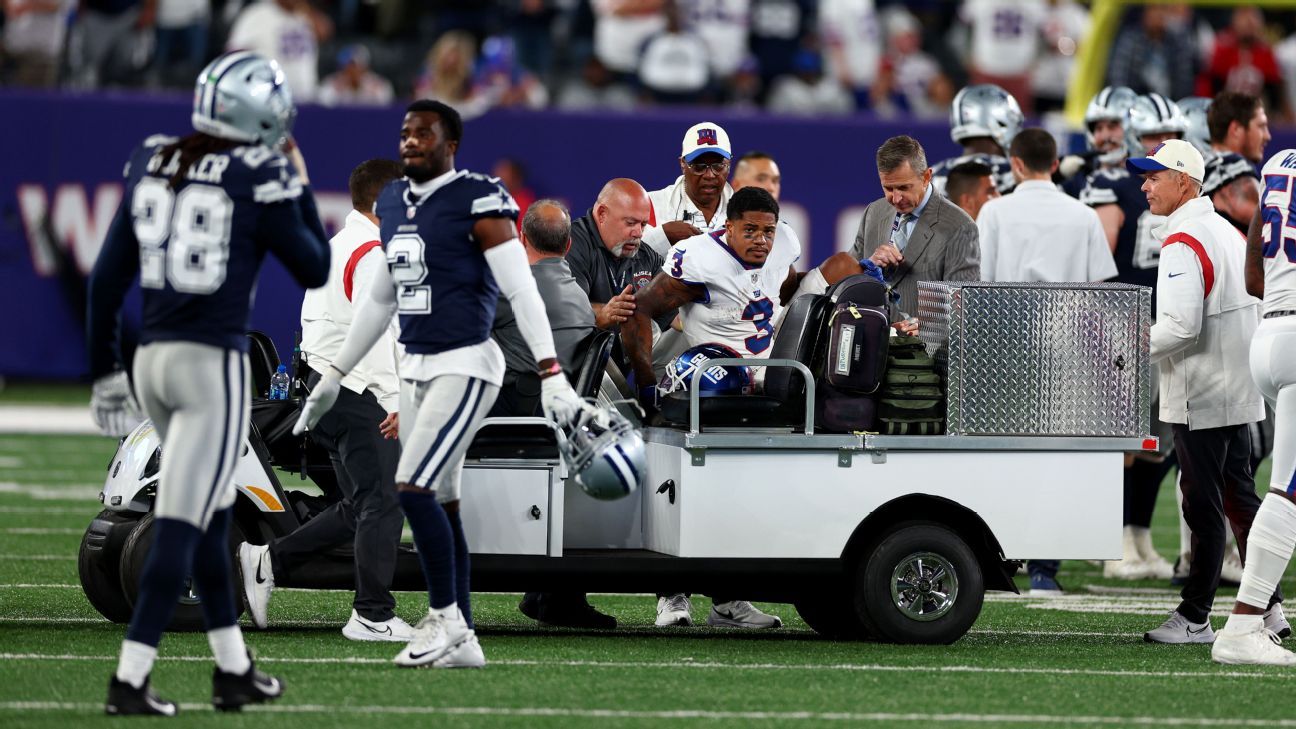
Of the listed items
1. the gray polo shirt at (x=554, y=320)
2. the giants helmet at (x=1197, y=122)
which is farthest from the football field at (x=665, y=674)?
the giants helmet at (x=1197, y=122)

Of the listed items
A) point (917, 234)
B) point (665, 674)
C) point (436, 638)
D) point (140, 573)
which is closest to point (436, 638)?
point (436, 638)

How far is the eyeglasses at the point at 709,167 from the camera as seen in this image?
8492 millimetres

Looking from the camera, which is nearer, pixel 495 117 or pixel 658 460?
pixel 658 460

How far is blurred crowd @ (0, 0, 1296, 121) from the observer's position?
55.5 feet

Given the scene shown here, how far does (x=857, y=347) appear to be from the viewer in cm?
700

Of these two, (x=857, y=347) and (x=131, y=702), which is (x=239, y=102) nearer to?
(x=131, y=702)

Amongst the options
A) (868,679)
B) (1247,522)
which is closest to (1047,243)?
(1247,522)

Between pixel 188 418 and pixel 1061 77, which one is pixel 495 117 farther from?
pixel 188 418

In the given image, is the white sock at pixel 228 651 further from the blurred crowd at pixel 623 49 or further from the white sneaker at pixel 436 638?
the blurred crowd at pixel 623 49

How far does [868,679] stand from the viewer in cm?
639

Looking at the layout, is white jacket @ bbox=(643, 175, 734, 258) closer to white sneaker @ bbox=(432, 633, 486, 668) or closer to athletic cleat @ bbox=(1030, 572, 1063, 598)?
athletic cleat @ bbox=(1030, 572, 1063, 598)

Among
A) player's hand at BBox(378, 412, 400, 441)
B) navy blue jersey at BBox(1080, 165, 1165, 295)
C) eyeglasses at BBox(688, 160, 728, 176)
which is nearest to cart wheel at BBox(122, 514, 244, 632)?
player's hand at BBox(378, 412, 400, 441)

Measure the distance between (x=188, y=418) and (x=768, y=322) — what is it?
265cm

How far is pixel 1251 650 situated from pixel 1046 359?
120 cm
